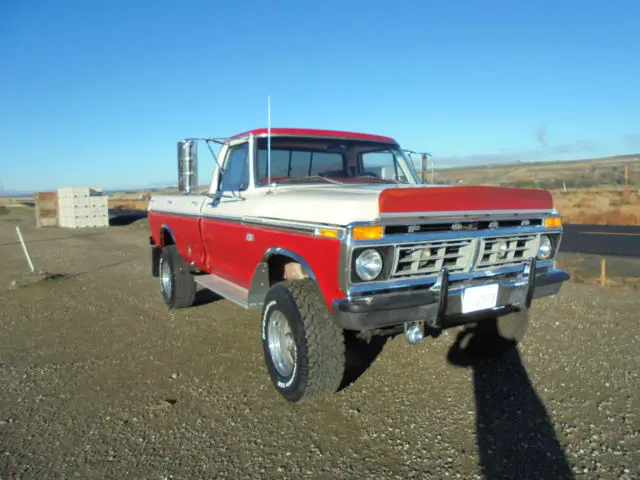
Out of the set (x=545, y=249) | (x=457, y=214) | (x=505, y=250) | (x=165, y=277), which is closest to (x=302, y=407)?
(x=457, y=214)

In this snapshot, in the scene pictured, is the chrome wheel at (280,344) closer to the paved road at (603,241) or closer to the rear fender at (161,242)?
the rear fender at (161,242)

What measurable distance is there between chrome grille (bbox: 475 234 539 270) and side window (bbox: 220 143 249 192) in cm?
228

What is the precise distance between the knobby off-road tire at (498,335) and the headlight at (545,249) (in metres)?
0.55

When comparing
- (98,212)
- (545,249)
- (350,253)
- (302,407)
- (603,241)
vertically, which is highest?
(350,253)

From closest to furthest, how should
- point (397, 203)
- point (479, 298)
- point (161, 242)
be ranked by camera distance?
1. point (397, 203)
2. point (479, 298)
3. point (161, 242)

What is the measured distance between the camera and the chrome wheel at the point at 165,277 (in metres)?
6.61

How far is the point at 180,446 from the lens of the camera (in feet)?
10.6

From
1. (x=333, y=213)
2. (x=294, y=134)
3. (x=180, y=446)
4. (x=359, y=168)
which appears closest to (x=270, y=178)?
(x=294, y=134)

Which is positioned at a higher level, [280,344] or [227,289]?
[227,289]

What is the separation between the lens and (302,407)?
374 cm

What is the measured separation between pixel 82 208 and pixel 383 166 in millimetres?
20541

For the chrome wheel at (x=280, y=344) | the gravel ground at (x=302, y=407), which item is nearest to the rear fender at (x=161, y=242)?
the gravel ground at (x=302, y=407)

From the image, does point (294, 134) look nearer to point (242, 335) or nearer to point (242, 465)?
point (242, 335)

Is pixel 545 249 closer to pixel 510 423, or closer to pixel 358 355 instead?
pixel 510 423
